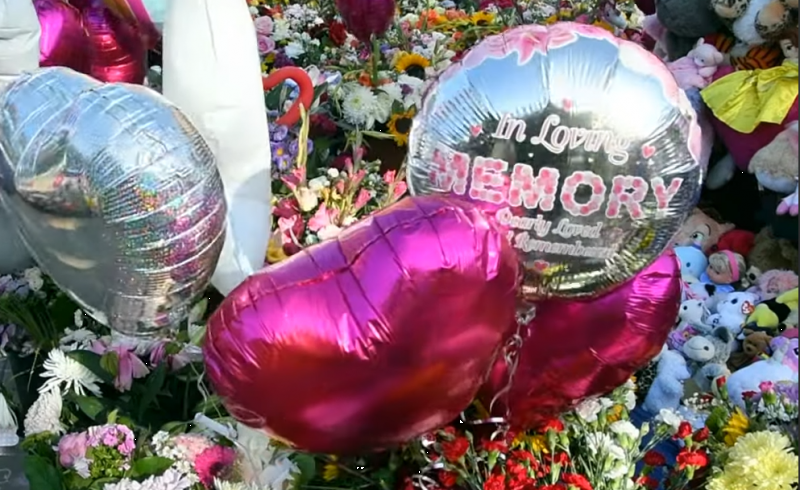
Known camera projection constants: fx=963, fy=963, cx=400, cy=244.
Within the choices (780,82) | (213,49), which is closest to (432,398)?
(213,49)

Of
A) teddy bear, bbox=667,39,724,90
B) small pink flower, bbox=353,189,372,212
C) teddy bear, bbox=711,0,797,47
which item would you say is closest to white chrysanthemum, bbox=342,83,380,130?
small pink flower, bbox=353,189,372,212

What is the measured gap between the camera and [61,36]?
2312mm

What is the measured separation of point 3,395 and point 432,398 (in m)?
1.16

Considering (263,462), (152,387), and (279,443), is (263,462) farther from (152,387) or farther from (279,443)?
(152,387)

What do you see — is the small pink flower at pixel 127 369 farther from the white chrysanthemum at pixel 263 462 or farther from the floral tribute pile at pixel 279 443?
the white chrysanthemum at pixel 263 462

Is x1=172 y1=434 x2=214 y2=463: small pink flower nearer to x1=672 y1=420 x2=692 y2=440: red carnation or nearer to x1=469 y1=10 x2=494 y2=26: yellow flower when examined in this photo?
x1=672 y1=420 x2=692 y2=440: red carnation

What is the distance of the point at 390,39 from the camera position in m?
3.64

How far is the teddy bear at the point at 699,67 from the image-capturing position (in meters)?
2.66

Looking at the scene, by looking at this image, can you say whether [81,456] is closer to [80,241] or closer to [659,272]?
[80,241]

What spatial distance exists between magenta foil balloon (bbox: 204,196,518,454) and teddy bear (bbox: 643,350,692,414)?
90 centimetres

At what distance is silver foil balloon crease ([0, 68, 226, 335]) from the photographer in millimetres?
1171

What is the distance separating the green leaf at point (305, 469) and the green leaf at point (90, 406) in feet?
1.55

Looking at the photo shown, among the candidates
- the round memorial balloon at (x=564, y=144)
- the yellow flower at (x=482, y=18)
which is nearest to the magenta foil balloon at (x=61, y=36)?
the round memorial balloon at (x=564, y=144)

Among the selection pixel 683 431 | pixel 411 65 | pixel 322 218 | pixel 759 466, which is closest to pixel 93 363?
pixel 322 218
